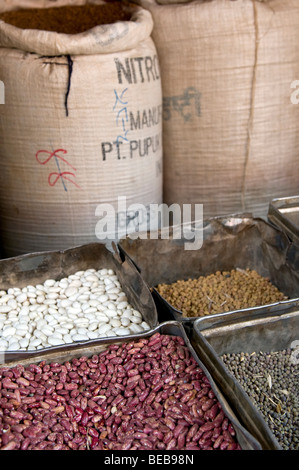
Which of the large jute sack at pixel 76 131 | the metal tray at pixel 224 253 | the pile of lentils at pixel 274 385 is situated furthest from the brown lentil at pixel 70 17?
the pile of lentils at pixel 274 385

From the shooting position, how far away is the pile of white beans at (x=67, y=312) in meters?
1.51

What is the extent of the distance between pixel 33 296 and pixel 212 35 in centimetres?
120

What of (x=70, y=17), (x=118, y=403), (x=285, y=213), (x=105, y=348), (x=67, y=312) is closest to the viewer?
(x=118, y=403)

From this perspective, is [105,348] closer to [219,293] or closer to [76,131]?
[219,293]

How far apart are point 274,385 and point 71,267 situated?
2.57ft

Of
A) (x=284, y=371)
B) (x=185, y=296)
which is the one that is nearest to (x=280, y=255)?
(x=185, y=296)

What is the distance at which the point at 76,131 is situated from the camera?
1896 mm

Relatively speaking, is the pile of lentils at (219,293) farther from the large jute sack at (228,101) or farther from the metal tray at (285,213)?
the large jute sack at (228,101)

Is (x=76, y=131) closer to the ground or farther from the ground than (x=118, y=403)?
farther from the ground

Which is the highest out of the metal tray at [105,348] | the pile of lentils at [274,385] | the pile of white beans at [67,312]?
the metal tray at [105,348]

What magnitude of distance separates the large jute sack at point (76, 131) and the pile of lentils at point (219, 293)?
0.37 metres

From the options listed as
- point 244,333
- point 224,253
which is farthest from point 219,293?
point 244,333

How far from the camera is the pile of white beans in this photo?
59.3 inches

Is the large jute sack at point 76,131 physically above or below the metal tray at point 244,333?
above
